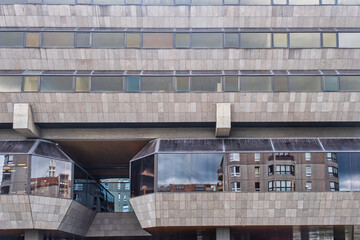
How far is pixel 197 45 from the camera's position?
39.7 m

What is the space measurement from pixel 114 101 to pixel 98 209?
11.9 m

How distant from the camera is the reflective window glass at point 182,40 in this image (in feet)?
130

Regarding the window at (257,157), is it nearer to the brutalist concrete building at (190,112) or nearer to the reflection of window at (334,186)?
the brutalist concrete building at (190,112)

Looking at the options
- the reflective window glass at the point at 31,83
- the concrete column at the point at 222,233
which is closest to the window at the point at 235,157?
the concrete column at the point at 222,233

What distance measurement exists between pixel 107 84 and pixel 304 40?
573 inches

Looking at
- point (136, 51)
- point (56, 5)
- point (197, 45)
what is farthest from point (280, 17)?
point (56, 5)

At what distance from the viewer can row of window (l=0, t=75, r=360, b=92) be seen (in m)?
38.1

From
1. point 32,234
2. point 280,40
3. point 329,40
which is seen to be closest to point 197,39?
point 280,40

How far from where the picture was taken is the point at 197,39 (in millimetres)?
39719

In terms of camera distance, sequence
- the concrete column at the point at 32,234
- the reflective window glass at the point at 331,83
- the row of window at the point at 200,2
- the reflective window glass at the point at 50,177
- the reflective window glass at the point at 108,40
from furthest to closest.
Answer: the row of window at the point at 200,2, the reflective window glass at the point at 108,40, the reflective window glass at the point at 331,83, the concrete column at the point at 32,234, the reflective window glass at the point at 50,177

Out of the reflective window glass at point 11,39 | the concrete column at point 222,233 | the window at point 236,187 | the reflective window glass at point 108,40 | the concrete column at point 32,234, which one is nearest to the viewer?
the window at point 236,187

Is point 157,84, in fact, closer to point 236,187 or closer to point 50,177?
point 236,187

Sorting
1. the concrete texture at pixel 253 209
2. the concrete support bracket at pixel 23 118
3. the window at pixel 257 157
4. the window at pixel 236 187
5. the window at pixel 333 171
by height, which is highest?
the concrete support bracket at pixel 23 118

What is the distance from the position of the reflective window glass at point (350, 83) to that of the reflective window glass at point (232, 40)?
25.9 ft
